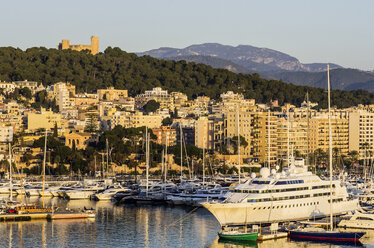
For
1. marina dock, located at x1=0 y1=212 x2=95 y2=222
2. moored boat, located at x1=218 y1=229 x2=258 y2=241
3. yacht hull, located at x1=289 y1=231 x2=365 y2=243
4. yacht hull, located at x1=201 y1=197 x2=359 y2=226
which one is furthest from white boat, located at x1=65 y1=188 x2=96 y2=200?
yacht hull, located at x1=289 y1=231 x2=365 y2=243

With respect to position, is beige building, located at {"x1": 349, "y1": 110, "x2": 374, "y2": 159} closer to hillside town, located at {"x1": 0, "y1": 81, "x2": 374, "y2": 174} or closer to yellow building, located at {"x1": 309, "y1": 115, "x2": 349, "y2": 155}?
hillside town, located at {"x1": 0, "y1": 81, "x2": 374, "y2": 174}

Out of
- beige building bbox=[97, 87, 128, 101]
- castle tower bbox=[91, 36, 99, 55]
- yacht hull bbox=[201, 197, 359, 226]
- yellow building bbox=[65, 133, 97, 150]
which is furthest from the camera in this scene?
castle tower bbox=[91, 36, 99, 55]

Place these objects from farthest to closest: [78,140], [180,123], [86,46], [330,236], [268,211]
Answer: [86,46] < [78,140] < [180,123] < [268,211] < [330,236]

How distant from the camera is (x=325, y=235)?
4169 centimetres

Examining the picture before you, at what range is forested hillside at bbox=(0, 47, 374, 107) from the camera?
13850 cm

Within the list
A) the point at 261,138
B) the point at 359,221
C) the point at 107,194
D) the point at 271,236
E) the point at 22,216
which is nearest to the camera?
the point at 271,236

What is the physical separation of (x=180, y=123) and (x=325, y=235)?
47952 mm

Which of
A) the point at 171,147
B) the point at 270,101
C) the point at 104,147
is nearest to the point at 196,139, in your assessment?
the point at 171,147

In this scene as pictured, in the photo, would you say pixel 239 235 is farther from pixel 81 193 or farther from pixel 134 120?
pixel 134 120

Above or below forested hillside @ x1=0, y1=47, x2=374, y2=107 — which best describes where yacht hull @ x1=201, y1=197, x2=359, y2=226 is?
below

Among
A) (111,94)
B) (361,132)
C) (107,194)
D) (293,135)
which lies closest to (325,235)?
(107,194)

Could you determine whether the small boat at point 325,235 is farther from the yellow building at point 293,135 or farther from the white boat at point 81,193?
the yellow building at point 293,135

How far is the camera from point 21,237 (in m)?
44.8

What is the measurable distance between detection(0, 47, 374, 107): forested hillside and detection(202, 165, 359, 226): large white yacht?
89.8m
